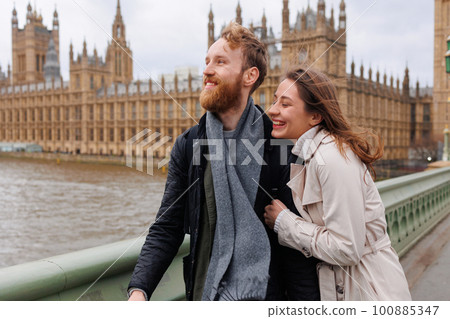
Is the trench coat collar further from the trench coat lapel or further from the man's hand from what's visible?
the man's hand

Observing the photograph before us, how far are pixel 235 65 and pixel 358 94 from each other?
32.8 m

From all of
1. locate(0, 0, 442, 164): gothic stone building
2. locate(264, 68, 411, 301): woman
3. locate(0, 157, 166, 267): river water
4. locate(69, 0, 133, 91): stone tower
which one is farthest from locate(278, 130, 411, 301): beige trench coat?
locate(69, 0, 133, 91): stone tower

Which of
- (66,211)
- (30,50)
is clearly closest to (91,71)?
(30,50)

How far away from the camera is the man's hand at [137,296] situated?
3.43 feet

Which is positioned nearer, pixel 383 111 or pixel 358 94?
pixel 358 94

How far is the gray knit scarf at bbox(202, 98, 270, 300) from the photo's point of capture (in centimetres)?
107

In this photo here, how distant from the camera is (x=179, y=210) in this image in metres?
1.19

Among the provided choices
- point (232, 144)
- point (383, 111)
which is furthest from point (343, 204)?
point (383, 111)

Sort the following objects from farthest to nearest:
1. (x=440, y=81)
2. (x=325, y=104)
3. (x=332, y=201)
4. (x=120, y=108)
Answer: (x=120, y=108)
(x=440, y=81)
(x=325, y=104)
(x=332, y=201)

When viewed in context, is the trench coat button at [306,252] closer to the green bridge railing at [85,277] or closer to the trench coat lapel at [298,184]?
the trench coat lapel at [298,184]

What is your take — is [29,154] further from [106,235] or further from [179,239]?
[179,239]

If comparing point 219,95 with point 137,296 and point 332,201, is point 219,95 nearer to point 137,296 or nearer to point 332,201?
point 332,201

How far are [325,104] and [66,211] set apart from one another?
53.3ft

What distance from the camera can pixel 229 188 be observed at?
1.08 metres
